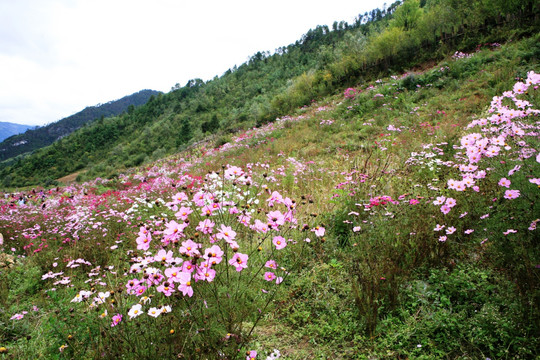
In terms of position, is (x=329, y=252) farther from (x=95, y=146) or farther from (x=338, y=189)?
(x=95, y=146)

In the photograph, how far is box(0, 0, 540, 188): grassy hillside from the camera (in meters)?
15.0

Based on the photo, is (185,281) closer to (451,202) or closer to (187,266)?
(187,266)

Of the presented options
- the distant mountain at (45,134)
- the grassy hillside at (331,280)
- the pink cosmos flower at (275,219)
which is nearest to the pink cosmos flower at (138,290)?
the grassy hillside at (331,280)

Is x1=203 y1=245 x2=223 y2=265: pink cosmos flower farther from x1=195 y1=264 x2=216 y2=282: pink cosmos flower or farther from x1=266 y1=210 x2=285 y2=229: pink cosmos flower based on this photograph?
x1=266 y1=210 x2=285 y2=229: pink cosmos flower

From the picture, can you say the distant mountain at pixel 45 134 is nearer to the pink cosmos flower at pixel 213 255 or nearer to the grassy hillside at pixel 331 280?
the grassy hillside at pixel 331 280

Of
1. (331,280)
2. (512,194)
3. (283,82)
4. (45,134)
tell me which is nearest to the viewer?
(512,194)

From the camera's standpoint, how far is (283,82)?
55469 mm

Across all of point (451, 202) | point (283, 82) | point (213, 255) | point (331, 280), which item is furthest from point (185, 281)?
point (283, 82)

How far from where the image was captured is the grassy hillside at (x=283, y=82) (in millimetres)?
→ 15039

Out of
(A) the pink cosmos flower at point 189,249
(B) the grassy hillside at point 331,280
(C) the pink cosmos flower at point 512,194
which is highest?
(A) the pink cosmos flower at point 189,249

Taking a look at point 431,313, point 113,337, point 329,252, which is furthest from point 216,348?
point 329,252

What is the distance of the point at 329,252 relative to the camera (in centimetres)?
271

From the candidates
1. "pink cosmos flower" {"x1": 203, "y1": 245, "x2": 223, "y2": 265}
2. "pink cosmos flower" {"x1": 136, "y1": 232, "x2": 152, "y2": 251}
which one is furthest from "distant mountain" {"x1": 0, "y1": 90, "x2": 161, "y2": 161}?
"pink cosmos flower" {"x1": 203, "y1": 245, "x2": 223, "y2": 265}

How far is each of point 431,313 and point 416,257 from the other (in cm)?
57
